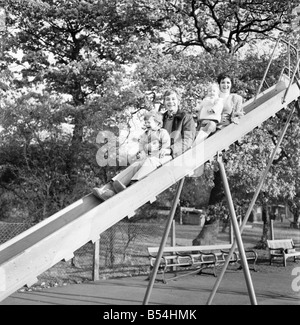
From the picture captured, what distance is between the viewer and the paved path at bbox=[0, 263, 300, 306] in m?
7.96

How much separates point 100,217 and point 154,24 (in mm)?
12756

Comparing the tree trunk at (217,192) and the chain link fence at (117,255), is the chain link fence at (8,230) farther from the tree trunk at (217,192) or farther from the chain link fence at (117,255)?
the tree trunk at (217,192)

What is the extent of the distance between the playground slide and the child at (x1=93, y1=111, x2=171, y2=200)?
21 cm

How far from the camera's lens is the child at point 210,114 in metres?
5.08

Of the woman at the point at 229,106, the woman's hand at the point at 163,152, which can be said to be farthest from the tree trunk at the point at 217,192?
the woman's hand at the point at 163,152

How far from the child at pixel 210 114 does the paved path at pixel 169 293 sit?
12.2ft

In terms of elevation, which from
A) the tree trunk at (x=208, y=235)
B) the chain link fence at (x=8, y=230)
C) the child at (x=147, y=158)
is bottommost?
the tree trunk at (x=208, y=235)

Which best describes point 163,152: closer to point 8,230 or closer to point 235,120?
point 235,120

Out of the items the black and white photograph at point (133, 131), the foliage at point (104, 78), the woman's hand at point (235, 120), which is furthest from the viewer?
the foliage at point (104, 78)

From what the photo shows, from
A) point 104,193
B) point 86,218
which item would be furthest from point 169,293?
point 86,218

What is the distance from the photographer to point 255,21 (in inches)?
603

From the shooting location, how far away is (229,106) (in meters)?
5.39

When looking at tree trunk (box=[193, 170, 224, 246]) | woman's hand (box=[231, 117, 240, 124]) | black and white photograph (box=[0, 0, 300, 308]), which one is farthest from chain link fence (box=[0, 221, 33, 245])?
tree trunk (box=[193, 170, 224, 246])
